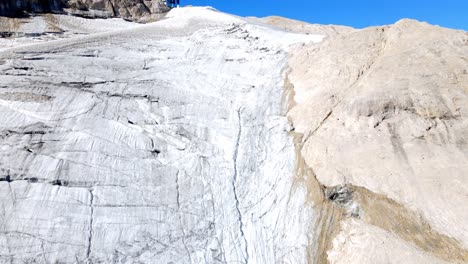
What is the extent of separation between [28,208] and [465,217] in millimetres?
10765

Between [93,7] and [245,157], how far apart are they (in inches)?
896

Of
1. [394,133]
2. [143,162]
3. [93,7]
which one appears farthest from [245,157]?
[93,7]

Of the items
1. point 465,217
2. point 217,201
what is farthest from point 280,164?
point 465,217

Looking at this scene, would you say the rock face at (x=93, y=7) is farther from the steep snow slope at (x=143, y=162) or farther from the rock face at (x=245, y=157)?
the rock face at (x=245, y=157)

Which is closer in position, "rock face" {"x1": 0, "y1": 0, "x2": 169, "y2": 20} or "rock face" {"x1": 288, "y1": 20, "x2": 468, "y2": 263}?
"rock face" {"x1": 288, "y1": 20, "x2": 468, "y2": 263}

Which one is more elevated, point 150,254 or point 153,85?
point 153,85

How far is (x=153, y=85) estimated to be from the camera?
55.9 feet

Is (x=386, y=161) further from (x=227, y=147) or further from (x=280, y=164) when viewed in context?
(x=227, y=147)

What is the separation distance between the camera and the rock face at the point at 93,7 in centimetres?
2716

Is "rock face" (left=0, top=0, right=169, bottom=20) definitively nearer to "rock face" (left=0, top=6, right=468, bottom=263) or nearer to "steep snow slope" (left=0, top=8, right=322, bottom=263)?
"steep snow slope" (left=0, top=8, right=322, bottom=263)

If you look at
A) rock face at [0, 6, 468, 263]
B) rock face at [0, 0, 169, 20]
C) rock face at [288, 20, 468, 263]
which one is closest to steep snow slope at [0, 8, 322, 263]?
rock face at [0, 6, 468, 263]

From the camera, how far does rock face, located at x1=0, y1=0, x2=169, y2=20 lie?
2716cm

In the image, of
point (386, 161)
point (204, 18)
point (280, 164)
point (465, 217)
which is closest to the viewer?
point (465, 217)

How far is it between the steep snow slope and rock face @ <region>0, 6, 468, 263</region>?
2.0 inches
